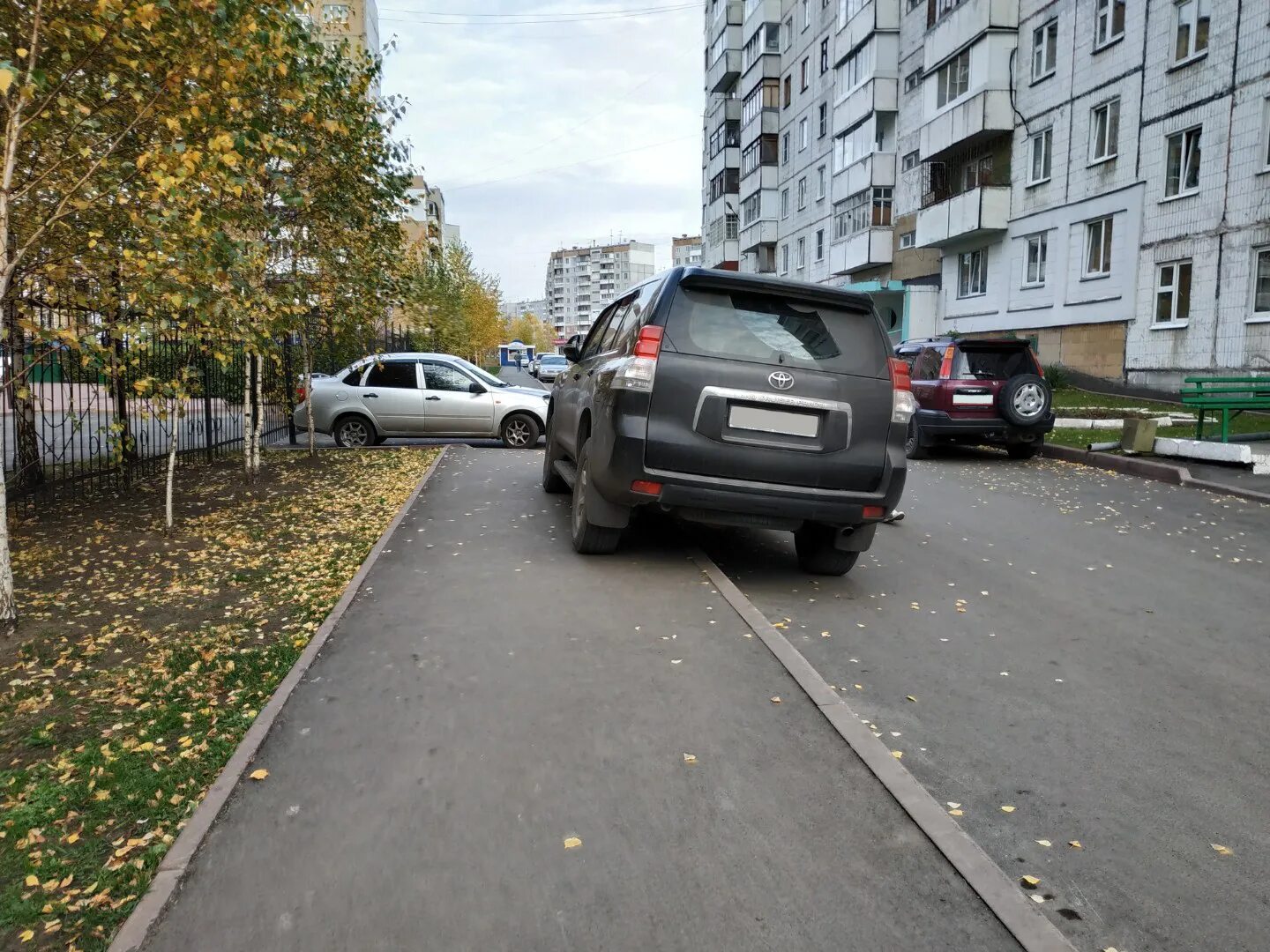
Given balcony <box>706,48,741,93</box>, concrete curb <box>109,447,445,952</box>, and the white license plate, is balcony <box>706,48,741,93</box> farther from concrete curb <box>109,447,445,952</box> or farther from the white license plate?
concrete curb <box>109,447,445,952</box>

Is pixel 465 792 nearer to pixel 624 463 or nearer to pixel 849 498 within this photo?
pixel 624 463

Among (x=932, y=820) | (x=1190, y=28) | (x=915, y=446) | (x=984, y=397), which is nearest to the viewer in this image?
(x=932, y=820)

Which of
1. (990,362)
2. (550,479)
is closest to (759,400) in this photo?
(550,479)

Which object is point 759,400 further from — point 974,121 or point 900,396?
point 974,121

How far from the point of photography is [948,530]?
8555 mm

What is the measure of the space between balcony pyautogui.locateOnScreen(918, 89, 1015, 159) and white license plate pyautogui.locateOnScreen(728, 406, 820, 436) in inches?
1064

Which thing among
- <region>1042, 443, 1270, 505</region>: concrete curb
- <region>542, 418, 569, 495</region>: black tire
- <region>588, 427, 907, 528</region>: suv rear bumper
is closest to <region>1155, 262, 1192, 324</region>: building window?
<region>1042, 443, 1270, 505</region>: concrete curb

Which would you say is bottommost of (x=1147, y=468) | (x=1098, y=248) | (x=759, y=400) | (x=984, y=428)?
(x=1147, y=468)

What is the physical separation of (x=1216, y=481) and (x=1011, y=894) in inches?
396

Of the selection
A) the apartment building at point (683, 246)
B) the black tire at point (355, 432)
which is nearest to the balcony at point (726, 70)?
the black tire at point (355, 432)

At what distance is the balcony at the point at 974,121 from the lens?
2878 cm

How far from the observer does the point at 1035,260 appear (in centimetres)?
2817

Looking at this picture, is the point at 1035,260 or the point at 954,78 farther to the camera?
the point at 954,78

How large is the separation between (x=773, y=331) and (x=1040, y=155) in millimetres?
26015
